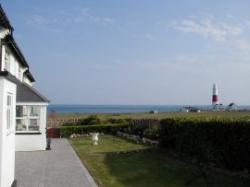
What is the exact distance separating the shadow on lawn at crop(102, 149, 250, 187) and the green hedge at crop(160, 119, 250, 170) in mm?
768

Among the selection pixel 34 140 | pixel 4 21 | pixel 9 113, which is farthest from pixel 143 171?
pixel 34 140

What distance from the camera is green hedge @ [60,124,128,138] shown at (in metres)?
37.5

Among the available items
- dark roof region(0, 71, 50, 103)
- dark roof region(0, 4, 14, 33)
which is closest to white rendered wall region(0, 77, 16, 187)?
dark roof region(0, 4, 14, 33)

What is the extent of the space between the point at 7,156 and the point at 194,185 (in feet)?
18.0

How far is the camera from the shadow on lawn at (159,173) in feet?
46.3

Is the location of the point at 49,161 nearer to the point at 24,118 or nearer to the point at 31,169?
the point at 31,169

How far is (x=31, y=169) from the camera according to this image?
17.5 meters

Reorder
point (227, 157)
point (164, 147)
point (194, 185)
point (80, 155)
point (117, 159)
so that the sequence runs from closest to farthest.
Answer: point (194, 185), point (227, 157), point (117, 159), point (80, 155), point (164, 147)

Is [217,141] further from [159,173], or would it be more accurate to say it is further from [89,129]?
[89,129]

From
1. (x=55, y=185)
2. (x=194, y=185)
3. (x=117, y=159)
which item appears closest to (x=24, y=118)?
(x=117, y=159)

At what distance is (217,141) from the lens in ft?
56.3

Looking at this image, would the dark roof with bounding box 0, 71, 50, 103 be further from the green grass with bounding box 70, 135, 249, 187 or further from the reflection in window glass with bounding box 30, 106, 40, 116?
the green grass with bounding box 70, 135, 249, 187

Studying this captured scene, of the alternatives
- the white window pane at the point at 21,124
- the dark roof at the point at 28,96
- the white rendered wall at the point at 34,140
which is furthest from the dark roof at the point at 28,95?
the white window pane at the point at 21,124

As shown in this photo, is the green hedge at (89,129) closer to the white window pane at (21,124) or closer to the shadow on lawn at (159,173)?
the white window pane at (21,124)
